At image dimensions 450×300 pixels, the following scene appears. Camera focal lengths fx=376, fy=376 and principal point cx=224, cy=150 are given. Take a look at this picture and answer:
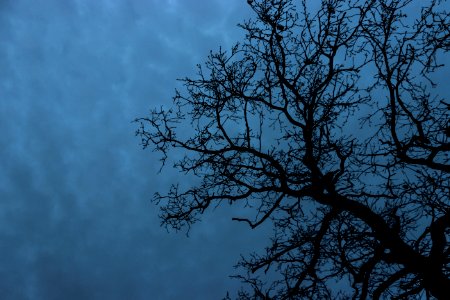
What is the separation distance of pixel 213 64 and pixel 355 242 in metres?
4.48

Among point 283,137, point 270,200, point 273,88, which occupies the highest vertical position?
point 273,88

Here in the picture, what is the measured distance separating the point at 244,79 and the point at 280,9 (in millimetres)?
1555

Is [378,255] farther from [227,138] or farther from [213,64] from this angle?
[213,64]

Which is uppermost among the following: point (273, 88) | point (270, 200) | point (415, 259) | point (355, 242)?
point (273, 88)

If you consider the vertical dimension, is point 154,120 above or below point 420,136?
above

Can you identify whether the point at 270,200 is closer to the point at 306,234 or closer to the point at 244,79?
the point at 306,234

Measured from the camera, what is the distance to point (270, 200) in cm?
789

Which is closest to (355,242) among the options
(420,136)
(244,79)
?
(420,136)

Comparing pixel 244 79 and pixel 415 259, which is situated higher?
pixel 244 79

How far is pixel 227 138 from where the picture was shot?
7.69m

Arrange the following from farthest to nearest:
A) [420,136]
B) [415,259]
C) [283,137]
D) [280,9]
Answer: [283,137]
[280,9]
[420,136]
[415,259]

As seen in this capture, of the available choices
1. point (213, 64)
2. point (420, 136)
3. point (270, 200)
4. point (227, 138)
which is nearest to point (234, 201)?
point (270, 200)

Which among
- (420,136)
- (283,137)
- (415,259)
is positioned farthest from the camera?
(283,137)

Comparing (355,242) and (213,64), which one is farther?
(213,64)
